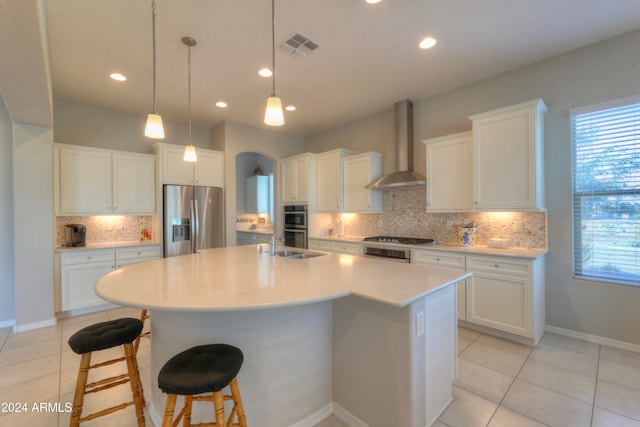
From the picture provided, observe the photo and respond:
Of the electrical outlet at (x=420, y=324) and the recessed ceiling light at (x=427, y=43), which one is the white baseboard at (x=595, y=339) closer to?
the electrical outlet at (x=420, y=324)

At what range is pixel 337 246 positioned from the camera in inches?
177

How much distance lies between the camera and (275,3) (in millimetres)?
2133

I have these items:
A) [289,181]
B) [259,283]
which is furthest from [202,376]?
[289,181]

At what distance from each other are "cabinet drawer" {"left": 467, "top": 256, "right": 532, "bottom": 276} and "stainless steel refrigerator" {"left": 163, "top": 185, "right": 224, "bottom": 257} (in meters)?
3.80

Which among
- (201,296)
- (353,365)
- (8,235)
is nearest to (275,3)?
(201,296)

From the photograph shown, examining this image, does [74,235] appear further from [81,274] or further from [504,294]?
[504,294]

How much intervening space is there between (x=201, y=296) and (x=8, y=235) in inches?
143

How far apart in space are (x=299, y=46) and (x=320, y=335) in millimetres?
2544

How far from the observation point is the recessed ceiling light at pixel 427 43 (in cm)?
259

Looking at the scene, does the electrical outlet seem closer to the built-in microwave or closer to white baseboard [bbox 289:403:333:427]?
white baseboard [bbox 289:403:333:427]

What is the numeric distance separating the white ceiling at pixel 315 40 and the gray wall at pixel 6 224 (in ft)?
2.62

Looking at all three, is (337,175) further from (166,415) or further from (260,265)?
(166,415)

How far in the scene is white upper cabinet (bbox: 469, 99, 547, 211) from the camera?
280cm

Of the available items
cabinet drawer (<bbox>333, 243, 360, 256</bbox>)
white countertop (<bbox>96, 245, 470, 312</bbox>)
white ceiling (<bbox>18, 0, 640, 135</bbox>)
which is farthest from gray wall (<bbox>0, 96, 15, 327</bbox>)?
cabinet drawer (<bbox>333, 243, 360, 256</bbox>)
